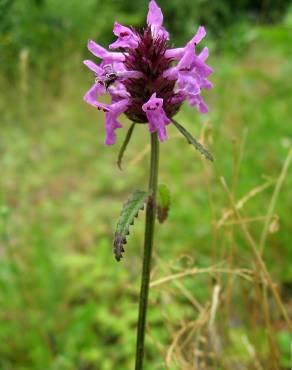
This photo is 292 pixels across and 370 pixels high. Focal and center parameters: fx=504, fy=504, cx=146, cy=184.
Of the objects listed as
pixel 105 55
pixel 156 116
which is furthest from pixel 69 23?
pixel 156 116

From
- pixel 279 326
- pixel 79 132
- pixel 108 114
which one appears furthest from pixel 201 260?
pixel 79 132

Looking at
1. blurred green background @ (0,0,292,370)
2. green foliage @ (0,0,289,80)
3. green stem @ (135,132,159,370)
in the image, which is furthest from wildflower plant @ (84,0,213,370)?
green foliage @ (0,0,289,80)

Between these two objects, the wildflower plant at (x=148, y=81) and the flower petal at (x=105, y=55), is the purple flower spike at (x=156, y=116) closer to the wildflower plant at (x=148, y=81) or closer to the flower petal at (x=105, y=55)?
the wildflower plant at (x=148, y=81)

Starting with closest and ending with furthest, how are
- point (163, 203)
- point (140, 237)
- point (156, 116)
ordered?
point (156, 116) < point (163, 203) < point (140, 237)

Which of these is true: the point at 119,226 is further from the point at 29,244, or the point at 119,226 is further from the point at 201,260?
the point at 29,244

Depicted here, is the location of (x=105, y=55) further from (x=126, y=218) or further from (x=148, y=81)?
(x=126, y=218)
